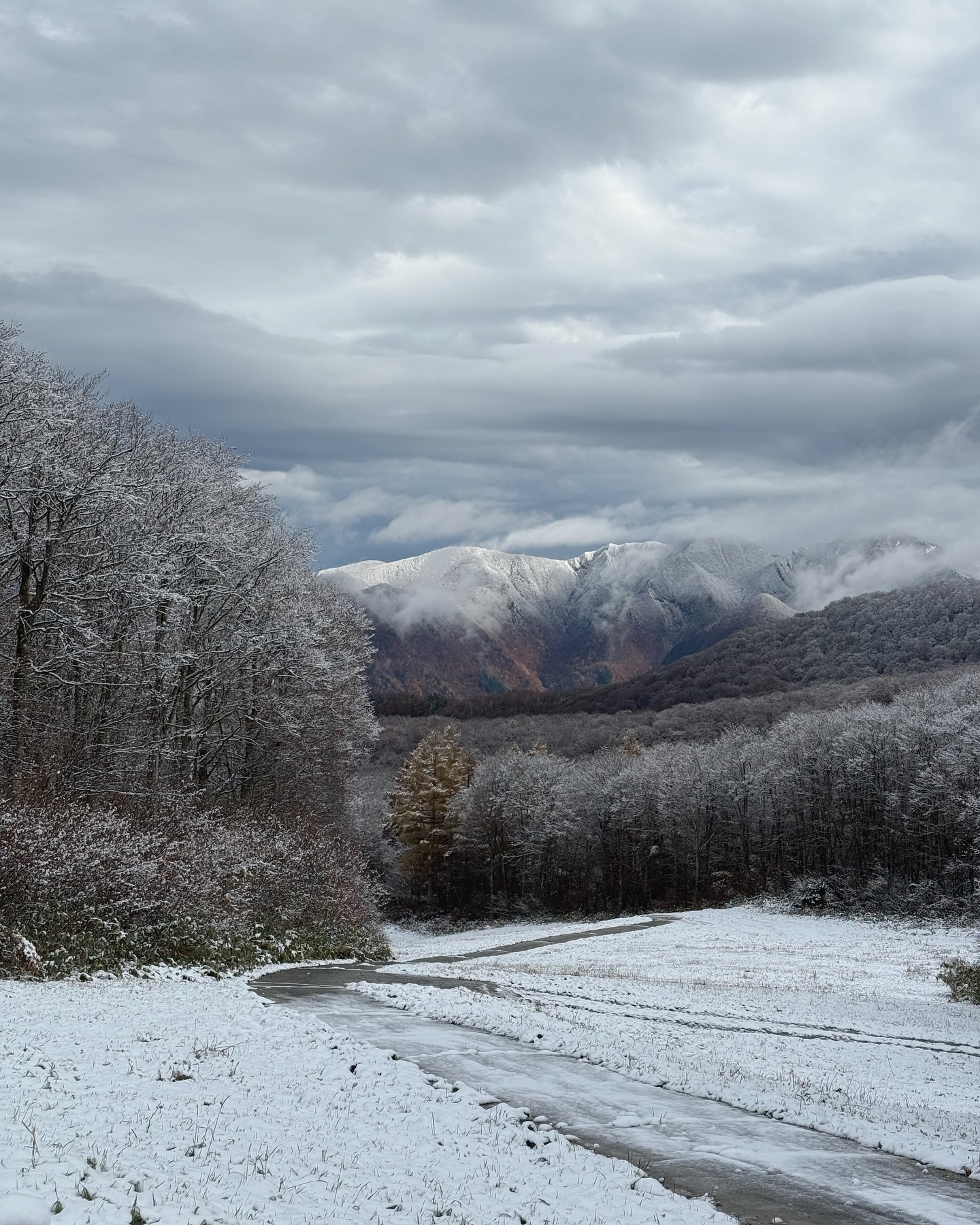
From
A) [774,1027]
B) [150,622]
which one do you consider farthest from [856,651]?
[774,1027]

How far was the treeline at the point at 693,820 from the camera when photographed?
70.8m

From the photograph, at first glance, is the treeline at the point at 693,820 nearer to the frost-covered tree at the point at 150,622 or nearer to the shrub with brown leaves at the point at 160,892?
the frost-covered tree at the point at 150,622

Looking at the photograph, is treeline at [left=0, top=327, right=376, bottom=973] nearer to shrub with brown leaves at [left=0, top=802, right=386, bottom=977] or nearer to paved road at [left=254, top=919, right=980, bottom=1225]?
shrub with brown leaves at [left=0, top=802, right=386, bottom=977]

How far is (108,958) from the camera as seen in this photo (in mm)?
19250

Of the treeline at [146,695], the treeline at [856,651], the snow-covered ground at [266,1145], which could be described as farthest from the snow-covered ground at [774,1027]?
the treeline at [856,651]

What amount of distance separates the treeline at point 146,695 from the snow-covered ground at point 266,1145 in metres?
8.23

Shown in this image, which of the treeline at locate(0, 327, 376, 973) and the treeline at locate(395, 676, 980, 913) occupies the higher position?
the treeline at locate(0, 327, 376, 973)

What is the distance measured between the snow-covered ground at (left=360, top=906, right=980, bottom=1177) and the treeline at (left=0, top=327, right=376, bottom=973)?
214 inches

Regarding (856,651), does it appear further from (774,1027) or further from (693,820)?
(774,1027)

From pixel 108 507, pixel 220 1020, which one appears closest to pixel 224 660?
pixel 108 507

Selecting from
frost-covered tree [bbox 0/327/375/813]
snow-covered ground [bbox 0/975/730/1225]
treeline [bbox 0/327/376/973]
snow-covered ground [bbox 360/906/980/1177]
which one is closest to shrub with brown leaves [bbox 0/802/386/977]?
treeline [bbox 0/327/376/973]

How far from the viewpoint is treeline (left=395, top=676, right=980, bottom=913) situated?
232 feet

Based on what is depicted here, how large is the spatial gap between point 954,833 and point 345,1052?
63016 millimetres

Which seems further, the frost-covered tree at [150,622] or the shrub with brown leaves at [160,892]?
the frost-covered tree at [150,622]
